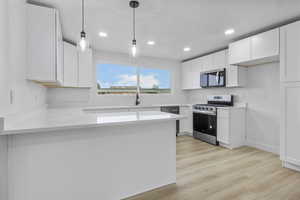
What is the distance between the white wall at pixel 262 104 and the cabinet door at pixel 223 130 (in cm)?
65

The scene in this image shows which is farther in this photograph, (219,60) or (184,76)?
(184,76)

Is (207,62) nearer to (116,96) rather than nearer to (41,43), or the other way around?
(116,96)

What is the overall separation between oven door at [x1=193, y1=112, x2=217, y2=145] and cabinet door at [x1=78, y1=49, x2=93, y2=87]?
9.75 feet

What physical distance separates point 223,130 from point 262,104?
1016mm

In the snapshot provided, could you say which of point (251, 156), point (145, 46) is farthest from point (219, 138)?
point (145, 46)

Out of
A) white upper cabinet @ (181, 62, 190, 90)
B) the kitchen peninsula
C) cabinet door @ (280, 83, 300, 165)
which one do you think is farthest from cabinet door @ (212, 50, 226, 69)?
the kitchen peninsula

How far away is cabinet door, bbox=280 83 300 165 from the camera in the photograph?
2441 millimetres

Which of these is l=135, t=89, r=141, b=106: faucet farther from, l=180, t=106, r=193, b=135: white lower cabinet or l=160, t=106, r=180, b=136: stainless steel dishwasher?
l=180, t=106, r=193, b=135: white lower cabinet

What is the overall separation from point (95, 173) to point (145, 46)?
3.18 m

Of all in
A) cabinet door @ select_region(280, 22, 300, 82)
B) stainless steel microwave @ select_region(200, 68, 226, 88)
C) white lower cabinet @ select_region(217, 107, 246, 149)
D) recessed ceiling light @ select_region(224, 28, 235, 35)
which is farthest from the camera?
stainless steel microwave @ select_region(200, 68, 226, 88)

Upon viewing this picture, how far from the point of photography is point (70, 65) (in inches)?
135

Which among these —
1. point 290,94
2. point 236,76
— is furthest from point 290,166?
point 236,76

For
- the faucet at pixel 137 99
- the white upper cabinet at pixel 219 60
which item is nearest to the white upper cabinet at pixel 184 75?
the white upper cabinet at pixel 219 60

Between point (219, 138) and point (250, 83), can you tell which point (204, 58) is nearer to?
point (250, 83)
